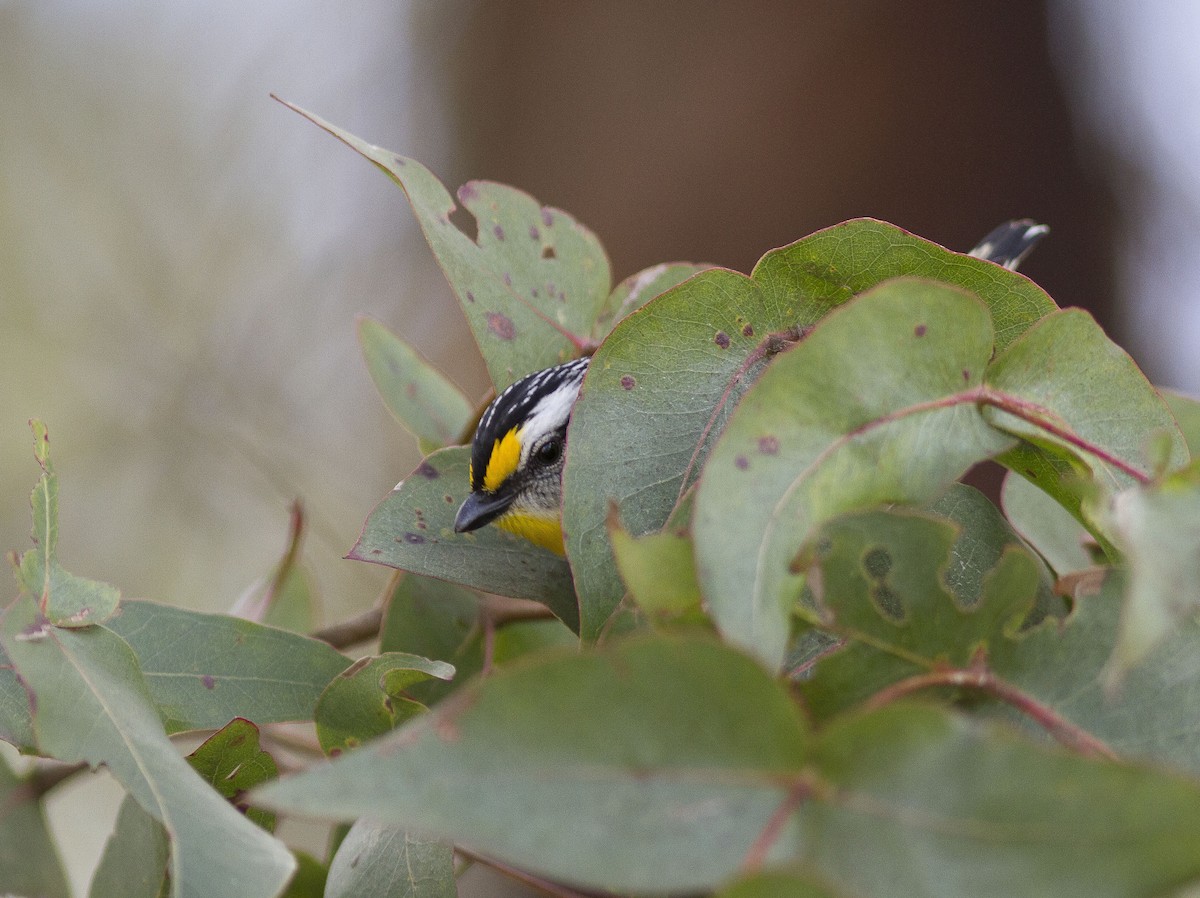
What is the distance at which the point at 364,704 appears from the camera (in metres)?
0.70

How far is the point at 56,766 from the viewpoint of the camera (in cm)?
82

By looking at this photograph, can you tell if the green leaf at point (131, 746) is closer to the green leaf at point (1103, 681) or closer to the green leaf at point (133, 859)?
the green leaf at point (133, 859)

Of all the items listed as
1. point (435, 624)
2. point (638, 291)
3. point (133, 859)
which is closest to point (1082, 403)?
point (638, 291)

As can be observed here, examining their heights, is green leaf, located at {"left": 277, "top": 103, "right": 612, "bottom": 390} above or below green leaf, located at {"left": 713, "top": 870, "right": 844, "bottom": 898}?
above

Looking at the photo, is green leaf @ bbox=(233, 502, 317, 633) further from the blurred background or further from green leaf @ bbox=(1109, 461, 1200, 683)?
the blurred background

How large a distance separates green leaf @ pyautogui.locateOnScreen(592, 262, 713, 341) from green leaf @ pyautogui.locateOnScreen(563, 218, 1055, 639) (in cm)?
19

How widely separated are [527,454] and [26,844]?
2.32 ft

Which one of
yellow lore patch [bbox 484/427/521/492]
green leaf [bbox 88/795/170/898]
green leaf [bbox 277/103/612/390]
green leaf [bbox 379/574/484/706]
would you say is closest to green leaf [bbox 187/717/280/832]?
green leaf [bbox 88/795/170/898]

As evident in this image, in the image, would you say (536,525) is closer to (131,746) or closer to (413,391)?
(413,391)

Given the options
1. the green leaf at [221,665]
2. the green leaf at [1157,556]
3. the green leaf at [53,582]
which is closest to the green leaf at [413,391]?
the green leaf at [221,665]

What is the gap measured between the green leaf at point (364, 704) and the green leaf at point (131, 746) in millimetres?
115

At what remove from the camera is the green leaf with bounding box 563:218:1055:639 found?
2.05ft

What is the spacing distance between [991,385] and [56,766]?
2.45 feet

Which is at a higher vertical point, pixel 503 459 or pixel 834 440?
pixel 834 440
